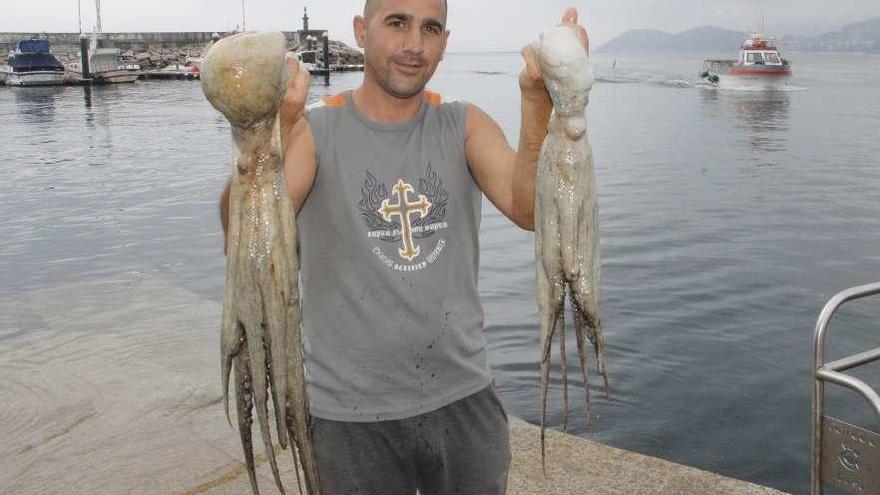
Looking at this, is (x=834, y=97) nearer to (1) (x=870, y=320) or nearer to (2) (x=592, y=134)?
(2) (x=592, y=134)

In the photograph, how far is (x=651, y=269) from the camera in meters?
16.0

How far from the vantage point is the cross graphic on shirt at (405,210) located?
3264mm

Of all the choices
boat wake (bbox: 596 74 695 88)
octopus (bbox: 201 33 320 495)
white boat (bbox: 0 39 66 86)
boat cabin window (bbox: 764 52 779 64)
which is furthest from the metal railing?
boat wake (bbox: 596 74 695 88)

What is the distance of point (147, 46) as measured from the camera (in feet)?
367

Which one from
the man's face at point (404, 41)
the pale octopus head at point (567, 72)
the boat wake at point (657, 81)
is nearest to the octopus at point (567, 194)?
the pale octopus head at point (567, 72)

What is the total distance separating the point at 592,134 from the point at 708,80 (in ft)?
146

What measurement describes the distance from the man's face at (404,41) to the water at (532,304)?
4029mm

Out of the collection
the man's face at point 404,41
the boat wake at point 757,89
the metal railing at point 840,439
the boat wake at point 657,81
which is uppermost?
the boat wake at point 657,81

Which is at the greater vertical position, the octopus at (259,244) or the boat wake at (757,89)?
the boat wake at (757,89)

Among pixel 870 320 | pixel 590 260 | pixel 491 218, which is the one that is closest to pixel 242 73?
pixel 590 260

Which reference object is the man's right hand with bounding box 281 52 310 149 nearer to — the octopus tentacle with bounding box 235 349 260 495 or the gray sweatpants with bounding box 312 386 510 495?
the octopus tentacle with bounding box 235 349 260 495

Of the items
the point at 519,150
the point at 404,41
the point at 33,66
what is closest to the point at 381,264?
the point at 519,150

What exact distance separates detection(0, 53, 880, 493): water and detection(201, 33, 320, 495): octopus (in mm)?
4034

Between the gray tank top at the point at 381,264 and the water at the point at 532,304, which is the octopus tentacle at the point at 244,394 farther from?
the water at the point at 532,304
